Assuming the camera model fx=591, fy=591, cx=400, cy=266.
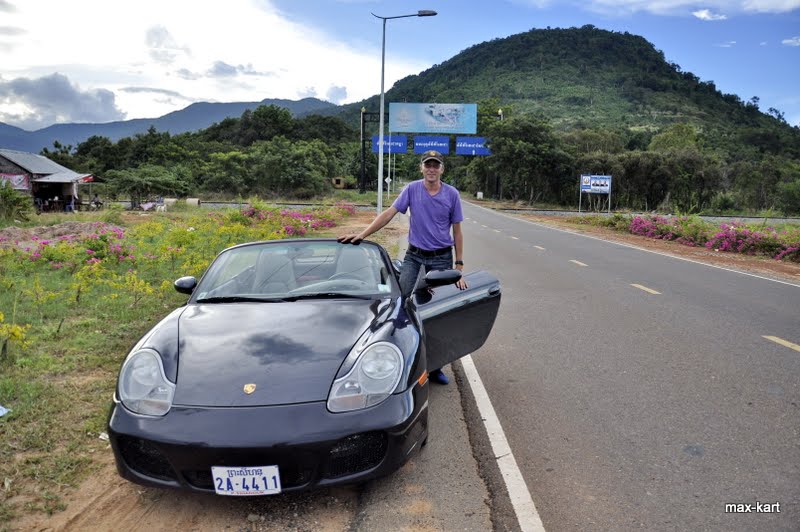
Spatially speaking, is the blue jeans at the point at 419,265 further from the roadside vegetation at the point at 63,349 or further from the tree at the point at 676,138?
the tree at the point at 676,138

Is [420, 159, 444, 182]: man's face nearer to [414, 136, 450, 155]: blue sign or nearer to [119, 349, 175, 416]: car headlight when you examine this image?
[119, 349, 175, 416]: car headlight

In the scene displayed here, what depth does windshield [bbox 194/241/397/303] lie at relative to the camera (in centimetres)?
404

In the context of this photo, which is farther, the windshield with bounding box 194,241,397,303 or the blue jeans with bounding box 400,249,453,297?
the blue jeans with bounding box 400,249,453,297

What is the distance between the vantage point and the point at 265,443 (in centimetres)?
261

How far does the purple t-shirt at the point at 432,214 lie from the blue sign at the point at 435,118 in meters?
44.6

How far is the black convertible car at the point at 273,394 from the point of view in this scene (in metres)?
2.66

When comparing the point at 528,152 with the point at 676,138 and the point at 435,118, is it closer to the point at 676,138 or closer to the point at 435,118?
the point at 435,118

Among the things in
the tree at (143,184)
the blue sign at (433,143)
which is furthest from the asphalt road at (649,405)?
the blue sign at (433,143)

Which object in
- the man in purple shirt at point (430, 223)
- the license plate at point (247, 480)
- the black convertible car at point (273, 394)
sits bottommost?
the license plate at point (247, 480)

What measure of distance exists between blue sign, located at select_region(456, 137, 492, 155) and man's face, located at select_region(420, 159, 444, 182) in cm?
4985

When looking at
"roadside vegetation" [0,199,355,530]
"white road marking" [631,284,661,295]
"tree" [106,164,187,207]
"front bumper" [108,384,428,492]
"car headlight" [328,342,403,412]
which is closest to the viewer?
"front bumper" [108,384,428,492]

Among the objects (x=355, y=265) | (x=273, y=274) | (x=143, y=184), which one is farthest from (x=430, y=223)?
(x=143, y=184)

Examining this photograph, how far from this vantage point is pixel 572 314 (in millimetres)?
7770

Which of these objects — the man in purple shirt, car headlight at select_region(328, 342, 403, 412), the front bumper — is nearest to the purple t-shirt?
the man in purple shirt
